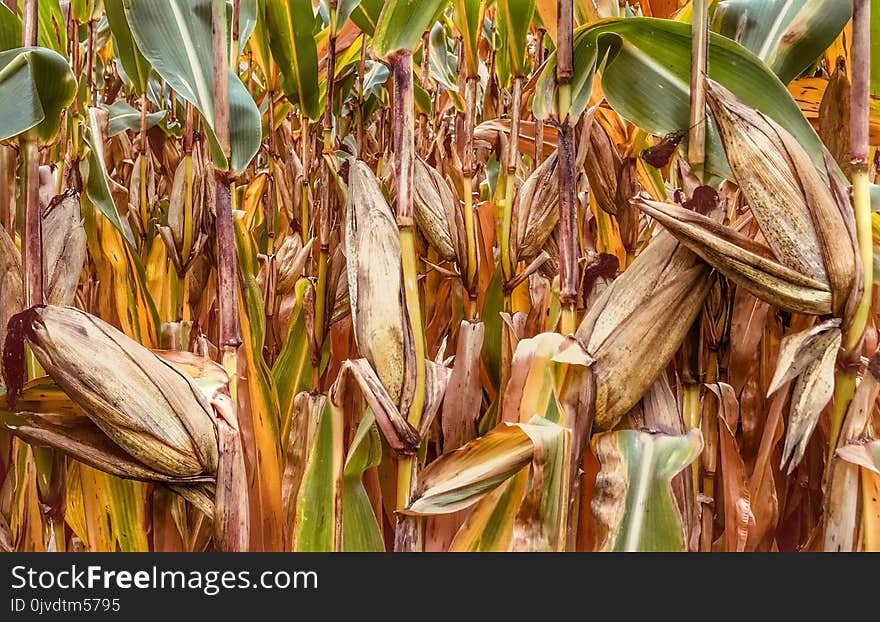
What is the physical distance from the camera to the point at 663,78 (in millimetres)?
508

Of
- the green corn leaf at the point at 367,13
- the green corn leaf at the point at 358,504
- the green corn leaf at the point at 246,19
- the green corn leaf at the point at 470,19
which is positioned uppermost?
the green corn leaf at the point at 367,13

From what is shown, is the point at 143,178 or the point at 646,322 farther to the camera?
the point at 143,178

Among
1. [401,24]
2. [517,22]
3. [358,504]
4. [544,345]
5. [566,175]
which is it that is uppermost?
[517,22]

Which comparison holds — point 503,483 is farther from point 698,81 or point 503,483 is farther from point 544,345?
point 698,81

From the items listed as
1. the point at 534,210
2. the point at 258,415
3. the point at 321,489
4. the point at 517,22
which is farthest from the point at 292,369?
the point at 517,22

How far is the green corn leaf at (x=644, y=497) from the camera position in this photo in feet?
1.52

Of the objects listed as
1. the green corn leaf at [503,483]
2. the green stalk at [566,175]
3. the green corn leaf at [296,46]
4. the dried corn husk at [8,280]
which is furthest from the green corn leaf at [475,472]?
the green corn leaf at [296,46]

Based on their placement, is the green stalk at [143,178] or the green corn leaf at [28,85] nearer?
the green corn leaf at [28,85]

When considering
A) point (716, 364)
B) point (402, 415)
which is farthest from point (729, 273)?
point (402, 415)

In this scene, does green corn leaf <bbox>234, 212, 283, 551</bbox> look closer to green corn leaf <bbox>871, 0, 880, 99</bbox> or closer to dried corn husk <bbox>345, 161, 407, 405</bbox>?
dried corn husk <bbox>345, 161, 407, 405</bbox>

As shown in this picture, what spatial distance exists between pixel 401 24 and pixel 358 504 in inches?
14.8

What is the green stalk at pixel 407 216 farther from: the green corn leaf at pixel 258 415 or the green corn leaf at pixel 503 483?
the green corn leaf at pixel 258 415

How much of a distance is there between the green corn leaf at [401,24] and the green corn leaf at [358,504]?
294 millimetres

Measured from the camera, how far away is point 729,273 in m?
0.44
